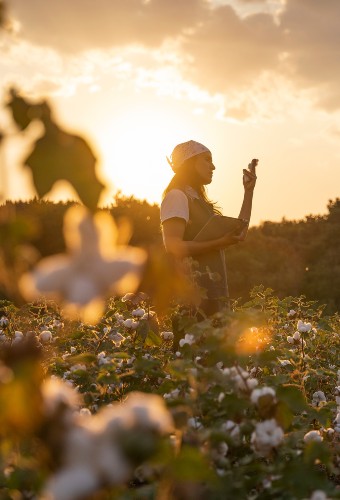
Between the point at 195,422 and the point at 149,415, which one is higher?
the point at 149,415

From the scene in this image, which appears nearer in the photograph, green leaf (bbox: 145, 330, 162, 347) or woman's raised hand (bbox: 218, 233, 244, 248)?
green leaf (bbox: 145, 330, 162, 347)

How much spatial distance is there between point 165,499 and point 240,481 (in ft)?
1.72

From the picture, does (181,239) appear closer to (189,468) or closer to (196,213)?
(196,213)

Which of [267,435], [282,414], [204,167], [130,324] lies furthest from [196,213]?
[267,435]

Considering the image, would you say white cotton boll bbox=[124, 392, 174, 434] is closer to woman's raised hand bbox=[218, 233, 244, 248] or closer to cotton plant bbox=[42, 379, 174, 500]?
cotton plant bbox=[42, 379, 174, 500]

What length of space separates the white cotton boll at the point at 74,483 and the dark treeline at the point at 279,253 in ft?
41.9

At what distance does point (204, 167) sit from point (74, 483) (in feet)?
11.4

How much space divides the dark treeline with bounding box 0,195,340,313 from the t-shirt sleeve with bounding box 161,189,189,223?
9815 millimetres

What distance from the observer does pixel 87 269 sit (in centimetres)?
94

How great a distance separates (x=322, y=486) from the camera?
1635mm

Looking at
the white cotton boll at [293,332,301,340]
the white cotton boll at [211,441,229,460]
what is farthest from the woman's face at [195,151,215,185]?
the white cotton boll at [211,441,229,460]

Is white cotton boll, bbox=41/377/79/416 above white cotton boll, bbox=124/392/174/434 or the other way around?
above

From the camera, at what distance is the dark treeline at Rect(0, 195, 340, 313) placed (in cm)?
1605

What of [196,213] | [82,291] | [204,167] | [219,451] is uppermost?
[204,167]
